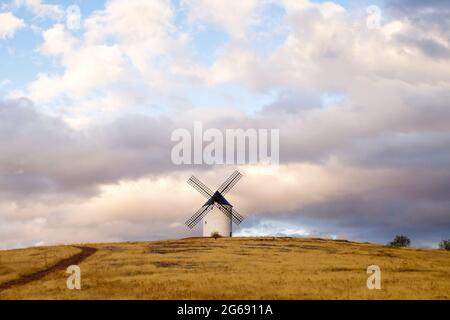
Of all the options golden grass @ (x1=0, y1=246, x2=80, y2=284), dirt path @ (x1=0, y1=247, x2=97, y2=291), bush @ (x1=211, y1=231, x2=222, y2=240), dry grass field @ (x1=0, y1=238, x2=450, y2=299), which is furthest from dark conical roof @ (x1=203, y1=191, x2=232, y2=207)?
golden grass @ (x1=0, y1=246, x2=80, y2=284)

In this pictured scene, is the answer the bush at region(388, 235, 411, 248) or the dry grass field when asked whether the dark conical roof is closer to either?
the dry grass field

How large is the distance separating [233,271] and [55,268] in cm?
1653

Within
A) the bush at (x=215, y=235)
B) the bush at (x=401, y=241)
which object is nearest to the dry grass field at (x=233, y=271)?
the bush at (x=215, y=235)

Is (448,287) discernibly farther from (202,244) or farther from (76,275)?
(202,244)

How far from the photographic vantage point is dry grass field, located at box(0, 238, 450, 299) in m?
38.9

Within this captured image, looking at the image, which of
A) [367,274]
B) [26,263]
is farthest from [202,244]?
[367,274]

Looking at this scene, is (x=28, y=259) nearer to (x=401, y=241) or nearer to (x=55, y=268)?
(x=55, y=268)

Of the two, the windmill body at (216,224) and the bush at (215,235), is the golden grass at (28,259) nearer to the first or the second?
the windmill body at (216,224)

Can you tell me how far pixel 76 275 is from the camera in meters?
44.6

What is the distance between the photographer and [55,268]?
171 feet

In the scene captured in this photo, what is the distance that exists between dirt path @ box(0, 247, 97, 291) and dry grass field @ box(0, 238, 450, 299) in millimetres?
913

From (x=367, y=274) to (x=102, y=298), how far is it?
23340 mm
